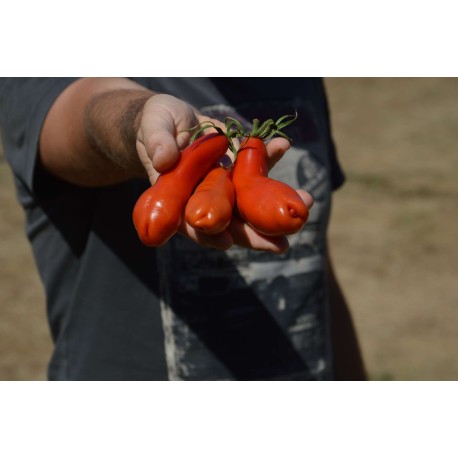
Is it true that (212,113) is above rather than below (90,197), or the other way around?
above

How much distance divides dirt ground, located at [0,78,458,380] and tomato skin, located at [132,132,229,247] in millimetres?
2588

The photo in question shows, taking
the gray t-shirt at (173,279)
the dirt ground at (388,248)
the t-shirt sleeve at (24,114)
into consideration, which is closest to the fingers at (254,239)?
the gray t-shirt at (173,279)

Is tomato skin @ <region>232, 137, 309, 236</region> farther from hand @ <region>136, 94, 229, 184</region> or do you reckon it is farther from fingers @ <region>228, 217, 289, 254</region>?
hand @ <region>136, 94, 229, 184</region>

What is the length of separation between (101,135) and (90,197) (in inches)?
14.4

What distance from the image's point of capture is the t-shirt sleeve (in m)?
2.02

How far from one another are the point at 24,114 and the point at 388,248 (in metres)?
3.34

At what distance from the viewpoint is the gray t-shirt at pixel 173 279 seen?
2.12 metres

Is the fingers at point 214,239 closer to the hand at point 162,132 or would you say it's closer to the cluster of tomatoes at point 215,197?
the cluster of tomatoes at point 215,197

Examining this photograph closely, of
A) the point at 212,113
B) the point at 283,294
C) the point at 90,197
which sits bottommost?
the point at 283,294

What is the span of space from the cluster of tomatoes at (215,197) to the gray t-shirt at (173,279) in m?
0.53

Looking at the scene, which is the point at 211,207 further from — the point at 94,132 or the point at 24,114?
the point at 24,114

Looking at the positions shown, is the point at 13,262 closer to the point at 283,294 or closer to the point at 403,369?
the point at 403,369

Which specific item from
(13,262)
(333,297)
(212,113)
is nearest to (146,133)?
(212,113)

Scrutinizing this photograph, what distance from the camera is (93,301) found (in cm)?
218
